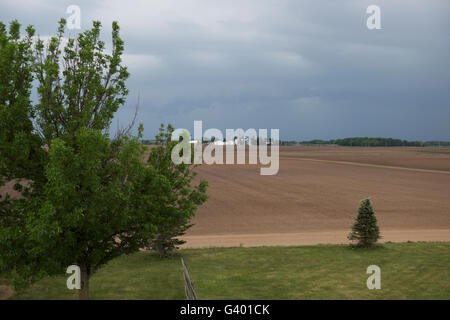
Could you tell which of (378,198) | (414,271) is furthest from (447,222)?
(414,271)

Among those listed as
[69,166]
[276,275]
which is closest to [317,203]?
[276,275]

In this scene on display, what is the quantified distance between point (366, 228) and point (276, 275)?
7.97 metres

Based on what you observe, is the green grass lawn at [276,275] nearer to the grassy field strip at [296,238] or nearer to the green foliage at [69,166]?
the grassy field strip at [296,238]

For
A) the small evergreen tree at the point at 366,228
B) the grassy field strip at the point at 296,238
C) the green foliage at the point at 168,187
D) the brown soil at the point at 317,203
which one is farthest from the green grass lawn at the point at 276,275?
the brown soil at the point at 317,203

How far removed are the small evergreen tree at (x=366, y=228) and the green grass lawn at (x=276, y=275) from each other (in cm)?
74

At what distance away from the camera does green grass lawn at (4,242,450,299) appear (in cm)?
1504

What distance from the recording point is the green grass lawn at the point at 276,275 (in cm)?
1504

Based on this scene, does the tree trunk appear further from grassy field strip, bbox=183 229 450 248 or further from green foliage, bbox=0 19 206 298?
grassy field strip, bbox=183 229 450 248

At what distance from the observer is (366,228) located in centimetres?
2247

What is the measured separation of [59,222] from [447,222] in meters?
34.4

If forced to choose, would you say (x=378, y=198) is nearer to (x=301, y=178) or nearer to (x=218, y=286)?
(x=301, y=178)

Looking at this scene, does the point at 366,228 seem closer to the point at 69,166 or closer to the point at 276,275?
the point at 276,275

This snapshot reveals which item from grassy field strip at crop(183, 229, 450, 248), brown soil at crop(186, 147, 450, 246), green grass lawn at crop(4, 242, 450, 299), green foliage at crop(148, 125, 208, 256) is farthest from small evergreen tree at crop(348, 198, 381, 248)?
green foliage at crop(148, 125, 208, 256)

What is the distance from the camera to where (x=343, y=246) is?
23234mm
